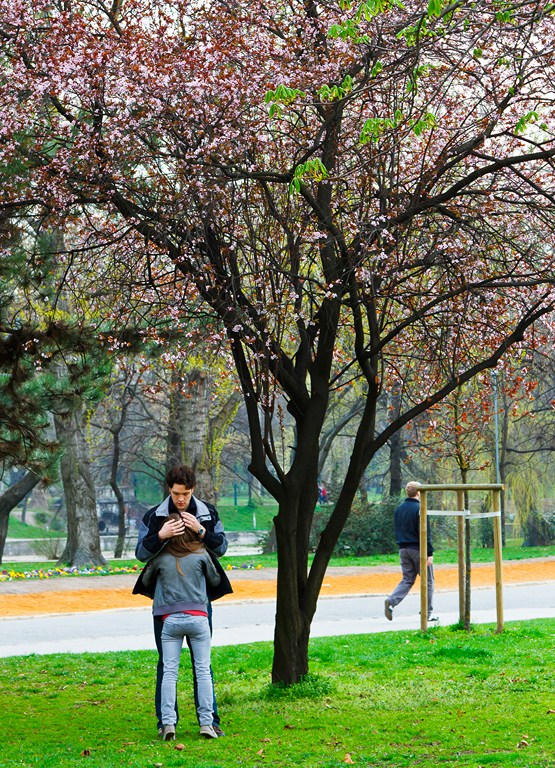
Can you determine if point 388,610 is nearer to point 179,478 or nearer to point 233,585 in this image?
point 233,585

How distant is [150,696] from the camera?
9.23 m

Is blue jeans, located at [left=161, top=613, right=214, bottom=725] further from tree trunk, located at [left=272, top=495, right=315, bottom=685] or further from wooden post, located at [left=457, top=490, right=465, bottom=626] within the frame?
wooden post, located at [left=457, top=490, right=465, bottom=626]

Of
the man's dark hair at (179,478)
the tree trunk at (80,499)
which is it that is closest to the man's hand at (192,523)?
the man's dark hair at (179,478)

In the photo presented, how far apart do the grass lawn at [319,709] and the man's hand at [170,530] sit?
1.33 metres

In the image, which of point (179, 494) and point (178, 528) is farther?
point (179, 494)

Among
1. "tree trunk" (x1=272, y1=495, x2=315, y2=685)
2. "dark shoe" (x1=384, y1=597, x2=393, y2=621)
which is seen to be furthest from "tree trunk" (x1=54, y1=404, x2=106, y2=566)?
"tree trunk" (x1=272, y1=495, x2=315, y2=685)

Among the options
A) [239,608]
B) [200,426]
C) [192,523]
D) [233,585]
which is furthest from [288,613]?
[200,426]

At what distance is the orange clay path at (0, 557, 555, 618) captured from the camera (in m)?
18.3

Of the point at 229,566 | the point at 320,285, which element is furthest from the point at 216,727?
the point at 229,566

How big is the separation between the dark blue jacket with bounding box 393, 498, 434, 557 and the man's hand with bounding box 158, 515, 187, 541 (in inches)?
262

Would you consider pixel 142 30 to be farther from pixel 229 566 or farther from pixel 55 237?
pixel 229 566

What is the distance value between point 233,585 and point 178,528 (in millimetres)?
13980

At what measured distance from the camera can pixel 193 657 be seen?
7211 mm

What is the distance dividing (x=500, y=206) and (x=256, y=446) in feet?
9.57
